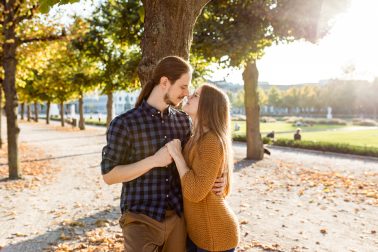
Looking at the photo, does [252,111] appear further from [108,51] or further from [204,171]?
[204,171]

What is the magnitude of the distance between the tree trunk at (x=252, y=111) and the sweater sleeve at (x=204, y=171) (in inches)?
539

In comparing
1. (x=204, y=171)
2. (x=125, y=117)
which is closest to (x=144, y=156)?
(x=125, y=117)

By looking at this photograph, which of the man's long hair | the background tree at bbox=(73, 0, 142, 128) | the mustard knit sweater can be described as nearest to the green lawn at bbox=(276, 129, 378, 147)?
the background tree at bbox=(73, 0, 142, 128)

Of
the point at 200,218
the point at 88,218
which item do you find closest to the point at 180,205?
the point at 200,218

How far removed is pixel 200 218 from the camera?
9.55 feet

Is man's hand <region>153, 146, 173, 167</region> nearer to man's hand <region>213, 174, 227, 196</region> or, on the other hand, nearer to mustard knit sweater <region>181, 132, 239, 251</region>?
mustard knit sweater <region>181, 132, 239, 251</region>

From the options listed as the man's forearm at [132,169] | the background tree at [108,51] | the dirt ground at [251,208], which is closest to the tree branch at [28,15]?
the background tree at [108,51]

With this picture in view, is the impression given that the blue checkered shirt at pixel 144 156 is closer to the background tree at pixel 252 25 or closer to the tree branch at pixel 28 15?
the background tree at pixel 252 25

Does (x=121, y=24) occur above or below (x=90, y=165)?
above

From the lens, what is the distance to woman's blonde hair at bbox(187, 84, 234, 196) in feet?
9.13

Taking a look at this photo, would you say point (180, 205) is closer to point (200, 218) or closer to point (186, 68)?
point (200, 218)

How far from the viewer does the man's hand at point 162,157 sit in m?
2.74

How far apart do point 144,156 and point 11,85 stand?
10.6 metres

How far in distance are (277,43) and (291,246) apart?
29.3 ft
